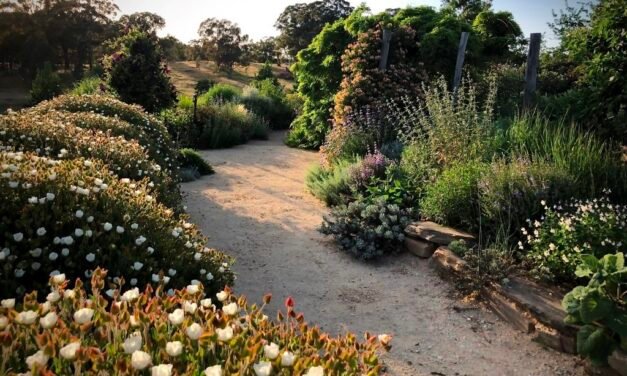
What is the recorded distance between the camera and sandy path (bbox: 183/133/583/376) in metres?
3.04

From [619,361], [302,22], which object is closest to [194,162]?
[619,361]

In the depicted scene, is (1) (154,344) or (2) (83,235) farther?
(2) (83,235)

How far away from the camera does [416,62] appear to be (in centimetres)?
971

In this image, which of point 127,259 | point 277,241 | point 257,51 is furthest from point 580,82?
point 257,51

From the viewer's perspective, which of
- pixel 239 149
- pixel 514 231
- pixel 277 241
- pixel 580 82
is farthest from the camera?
pixel 239 149

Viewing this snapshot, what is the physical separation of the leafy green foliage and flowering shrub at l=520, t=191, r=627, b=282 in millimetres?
341

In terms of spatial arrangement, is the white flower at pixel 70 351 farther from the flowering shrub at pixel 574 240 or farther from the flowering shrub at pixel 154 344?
the flowering shrub at pixel 574 240

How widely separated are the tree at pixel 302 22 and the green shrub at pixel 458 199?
3444 cm

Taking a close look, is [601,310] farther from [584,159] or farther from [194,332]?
[194,332]

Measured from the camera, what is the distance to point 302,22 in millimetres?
40281

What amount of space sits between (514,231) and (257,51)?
4296 cm

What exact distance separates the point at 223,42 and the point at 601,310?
36.5 metres

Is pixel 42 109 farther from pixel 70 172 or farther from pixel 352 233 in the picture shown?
pixel 352 233

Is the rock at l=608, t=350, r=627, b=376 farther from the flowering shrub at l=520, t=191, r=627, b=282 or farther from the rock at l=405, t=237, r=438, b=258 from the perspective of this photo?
the rock at l=405, t=237, r=438, b=258
